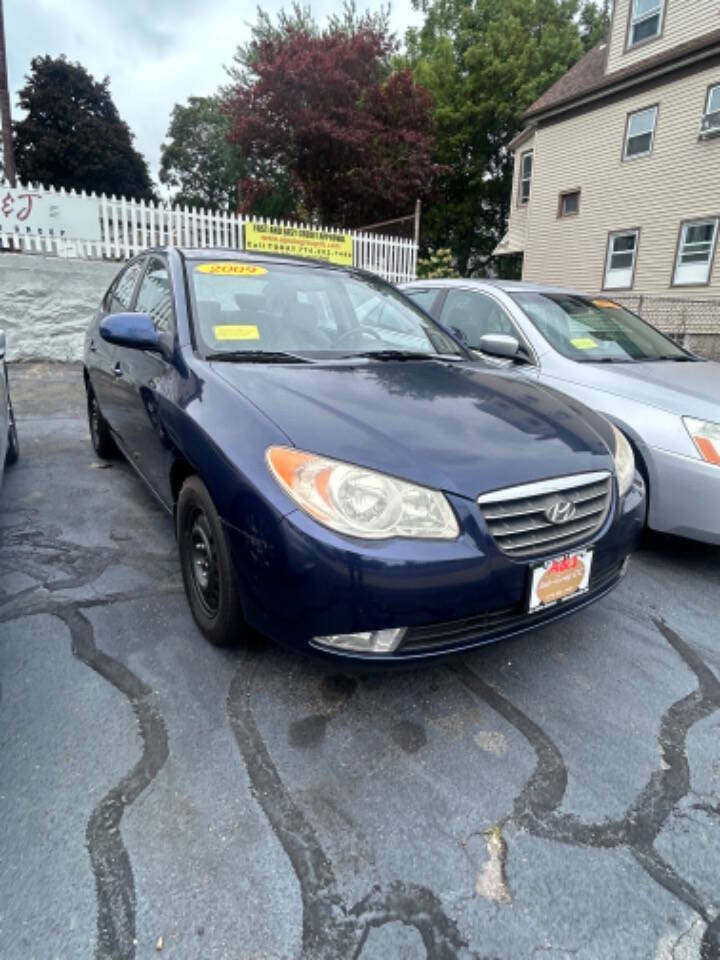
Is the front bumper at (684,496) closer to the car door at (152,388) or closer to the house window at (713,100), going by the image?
the car door at (152,388)

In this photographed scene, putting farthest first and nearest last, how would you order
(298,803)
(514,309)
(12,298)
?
(12,298) < (514,309) < (298,803)

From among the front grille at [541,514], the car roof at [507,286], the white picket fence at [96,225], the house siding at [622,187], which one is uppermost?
the house siding at [622,187]

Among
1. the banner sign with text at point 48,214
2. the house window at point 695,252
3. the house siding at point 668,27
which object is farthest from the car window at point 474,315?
the house siding at point 668,27

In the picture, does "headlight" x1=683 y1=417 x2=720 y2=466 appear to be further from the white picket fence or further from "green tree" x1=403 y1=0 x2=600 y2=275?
"green tree" x1=403 y1=0 x2=600 y2=275

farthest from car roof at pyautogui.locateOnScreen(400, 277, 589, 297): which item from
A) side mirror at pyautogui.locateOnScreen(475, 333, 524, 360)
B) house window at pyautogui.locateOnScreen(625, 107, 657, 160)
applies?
house window at pyautogui.locateOnScreen(625, 107, 657, 160)

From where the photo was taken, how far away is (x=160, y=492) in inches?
109

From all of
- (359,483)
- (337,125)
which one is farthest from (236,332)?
(337,125)

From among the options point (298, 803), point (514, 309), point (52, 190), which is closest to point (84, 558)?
point (298, 803)

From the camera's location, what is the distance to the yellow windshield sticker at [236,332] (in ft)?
8.28

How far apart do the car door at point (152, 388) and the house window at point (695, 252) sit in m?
14.3

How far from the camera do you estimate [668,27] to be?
45.0 ft

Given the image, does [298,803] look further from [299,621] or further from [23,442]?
[23,442]

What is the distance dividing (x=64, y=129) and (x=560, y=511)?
36914mm

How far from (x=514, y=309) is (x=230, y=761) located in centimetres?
339
